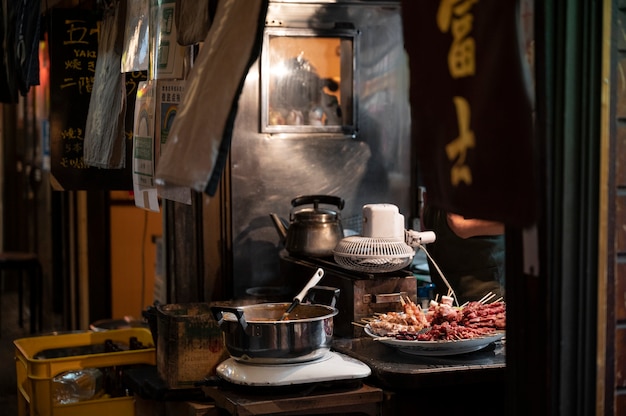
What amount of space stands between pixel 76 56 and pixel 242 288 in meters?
2.15

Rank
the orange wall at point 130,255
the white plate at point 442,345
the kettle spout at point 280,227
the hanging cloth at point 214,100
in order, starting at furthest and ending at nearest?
the orange wall at point 130,255 → the kettle spout at point 280,227 → the white plate at point 442,345 → the hanging cloth at point 214,100

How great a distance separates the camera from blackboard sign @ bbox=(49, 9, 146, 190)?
7.00 m

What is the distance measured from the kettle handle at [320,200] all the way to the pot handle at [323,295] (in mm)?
1170

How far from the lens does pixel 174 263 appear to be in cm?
727

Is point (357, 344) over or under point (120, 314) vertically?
over

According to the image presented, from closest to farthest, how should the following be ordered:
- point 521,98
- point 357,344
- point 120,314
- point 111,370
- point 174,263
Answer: point 521,98 < point 357,344 < point 111,370 < point 174,263 < point 120,314

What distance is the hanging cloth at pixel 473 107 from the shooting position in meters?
2.80

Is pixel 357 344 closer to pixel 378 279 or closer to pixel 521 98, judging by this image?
pixel 378 279

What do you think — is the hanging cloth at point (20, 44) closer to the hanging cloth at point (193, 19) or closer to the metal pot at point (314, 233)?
the metal pot at point (314, 233)

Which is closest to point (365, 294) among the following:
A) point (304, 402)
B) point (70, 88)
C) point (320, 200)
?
point (304, 402)

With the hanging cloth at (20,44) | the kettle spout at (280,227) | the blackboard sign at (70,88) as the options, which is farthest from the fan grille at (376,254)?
the hanging cloth at (20,44)

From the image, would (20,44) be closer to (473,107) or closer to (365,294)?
(365,294)

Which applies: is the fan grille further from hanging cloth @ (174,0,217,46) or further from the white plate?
hanging cloth @ (174,0,217,46)

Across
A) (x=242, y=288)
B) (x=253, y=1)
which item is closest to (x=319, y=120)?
(x=242, y=288)
